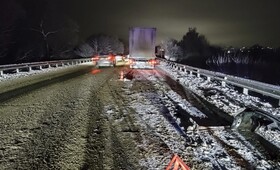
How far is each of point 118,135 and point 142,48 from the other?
22292mm

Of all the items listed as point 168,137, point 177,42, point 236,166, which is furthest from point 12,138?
point 177,42

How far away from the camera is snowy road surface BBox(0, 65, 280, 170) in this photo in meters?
5.84

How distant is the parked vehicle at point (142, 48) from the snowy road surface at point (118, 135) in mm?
17240

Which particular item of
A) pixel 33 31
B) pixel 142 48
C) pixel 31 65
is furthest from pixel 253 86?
pixel 33 31

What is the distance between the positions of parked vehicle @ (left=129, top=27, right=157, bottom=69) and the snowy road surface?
56.6ft

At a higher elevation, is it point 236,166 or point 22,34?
point 22,34

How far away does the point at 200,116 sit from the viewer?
9.52 meters

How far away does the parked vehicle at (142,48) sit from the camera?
28906mm

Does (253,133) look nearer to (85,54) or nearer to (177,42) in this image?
(85,54)

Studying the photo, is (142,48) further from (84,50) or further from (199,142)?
(84,50)

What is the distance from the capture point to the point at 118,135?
7363mm

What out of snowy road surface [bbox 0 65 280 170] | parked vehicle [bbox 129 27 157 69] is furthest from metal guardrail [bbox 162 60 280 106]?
parked vehicle [bbox 129 27 157 69]

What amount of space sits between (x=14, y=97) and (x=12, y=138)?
19.4ft

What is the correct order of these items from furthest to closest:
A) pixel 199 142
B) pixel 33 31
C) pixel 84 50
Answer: pixel 84 50, pixel 33 31, pixel 199 142
